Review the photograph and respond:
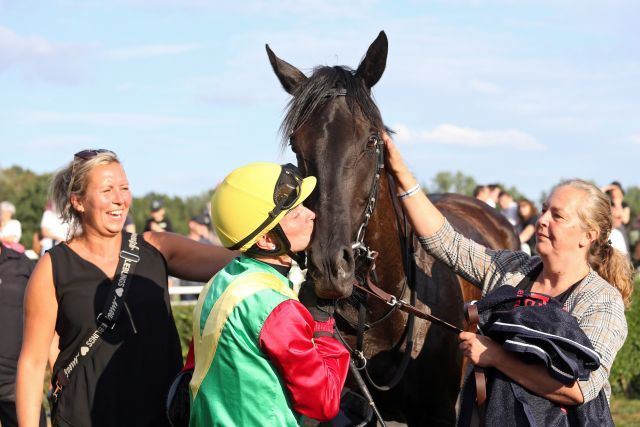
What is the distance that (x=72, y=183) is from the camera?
3438 mm

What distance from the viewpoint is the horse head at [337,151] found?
362 centimetres

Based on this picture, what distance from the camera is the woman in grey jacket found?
9.88 ft

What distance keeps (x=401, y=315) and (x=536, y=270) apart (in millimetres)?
971

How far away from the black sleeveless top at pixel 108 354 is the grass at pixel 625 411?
597cm

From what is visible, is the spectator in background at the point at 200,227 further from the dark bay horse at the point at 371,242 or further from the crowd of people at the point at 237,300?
the crowd of people at the point at 237,300

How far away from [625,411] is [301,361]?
7386mm

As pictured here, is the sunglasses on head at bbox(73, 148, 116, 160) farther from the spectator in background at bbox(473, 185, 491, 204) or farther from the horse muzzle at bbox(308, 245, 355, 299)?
the spectator in background at bbox(473, 185, 491, 204)

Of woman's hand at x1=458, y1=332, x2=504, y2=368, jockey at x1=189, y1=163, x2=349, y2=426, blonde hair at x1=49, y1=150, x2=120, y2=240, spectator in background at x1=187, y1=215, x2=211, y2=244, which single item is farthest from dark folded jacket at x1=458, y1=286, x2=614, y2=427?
spectator in background at x1=187, y1=215, x2=211, y2=244

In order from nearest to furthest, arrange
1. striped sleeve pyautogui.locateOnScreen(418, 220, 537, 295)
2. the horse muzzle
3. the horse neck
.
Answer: the horse muzzle
striped sleeve pyautogui.locateOnScreen(418, 220, 537, 295)
the horse neck

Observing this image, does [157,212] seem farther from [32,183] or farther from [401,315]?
[32,183]

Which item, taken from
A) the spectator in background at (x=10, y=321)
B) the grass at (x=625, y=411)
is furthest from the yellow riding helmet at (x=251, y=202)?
the grass at (x=625, y=411)

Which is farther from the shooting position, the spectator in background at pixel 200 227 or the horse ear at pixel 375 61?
the spectator in background at pixel 200 227

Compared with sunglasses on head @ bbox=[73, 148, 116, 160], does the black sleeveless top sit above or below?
below

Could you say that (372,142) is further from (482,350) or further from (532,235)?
(532,235)
